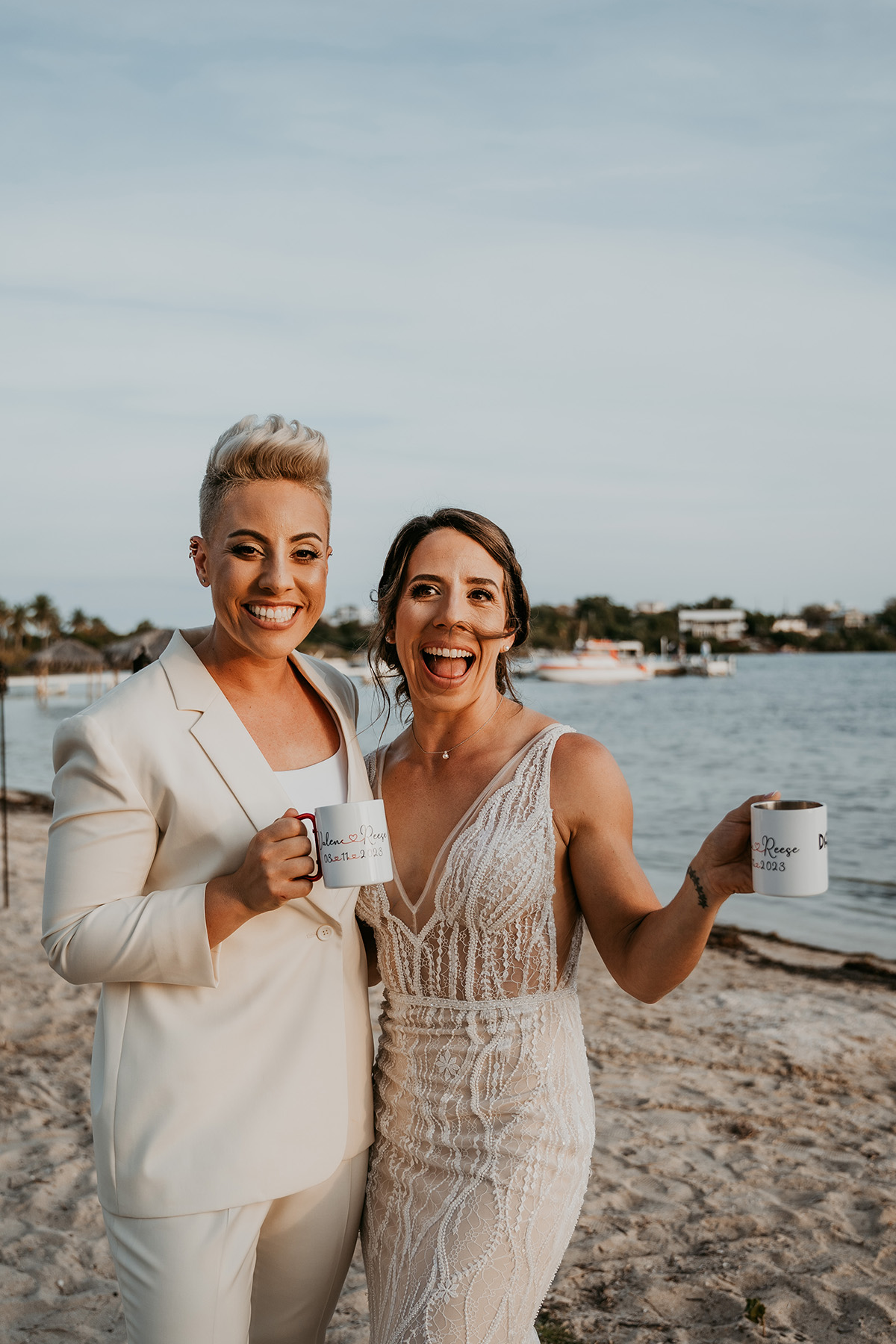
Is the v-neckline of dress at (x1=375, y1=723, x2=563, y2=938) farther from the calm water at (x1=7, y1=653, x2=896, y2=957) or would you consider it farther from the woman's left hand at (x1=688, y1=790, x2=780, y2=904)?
the woman's left hand at (x1=688, y1=790, x2=780, y2=904)

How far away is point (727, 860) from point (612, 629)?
99.0 metres

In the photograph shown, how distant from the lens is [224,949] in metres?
2.25

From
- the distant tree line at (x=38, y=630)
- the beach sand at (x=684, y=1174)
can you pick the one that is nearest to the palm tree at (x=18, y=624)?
the distant tree line at (x=38, y=630)

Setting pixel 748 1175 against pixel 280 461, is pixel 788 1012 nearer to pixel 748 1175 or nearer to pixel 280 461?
pixel 748 1175

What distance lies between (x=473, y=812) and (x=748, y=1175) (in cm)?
340

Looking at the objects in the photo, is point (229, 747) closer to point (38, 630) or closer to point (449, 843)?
point (449, 843)

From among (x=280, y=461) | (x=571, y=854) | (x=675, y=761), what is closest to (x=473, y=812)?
(x=571, y=854)

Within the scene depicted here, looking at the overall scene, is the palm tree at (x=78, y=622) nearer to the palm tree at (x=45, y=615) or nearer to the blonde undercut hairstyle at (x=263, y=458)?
the palm tree at (x=45, y=615)

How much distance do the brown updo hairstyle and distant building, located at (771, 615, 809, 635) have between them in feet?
355

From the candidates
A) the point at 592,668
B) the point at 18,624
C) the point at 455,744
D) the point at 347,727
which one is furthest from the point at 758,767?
the point at 18,624

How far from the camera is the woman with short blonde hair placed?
2137mm

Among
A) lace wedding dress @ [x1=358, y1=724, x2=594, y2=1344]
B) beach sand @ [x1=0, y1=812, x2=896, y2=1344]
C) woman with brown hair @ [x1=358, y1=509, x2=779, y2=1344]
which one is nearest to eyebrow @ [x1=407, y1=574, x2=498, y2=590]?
woman with brown hair @ [x1=358, y1=509, x2=779, y2=1344]

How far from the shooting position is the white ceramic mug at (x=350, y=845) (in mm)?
2035

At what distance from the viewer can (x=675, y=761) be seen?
90.3 ft
